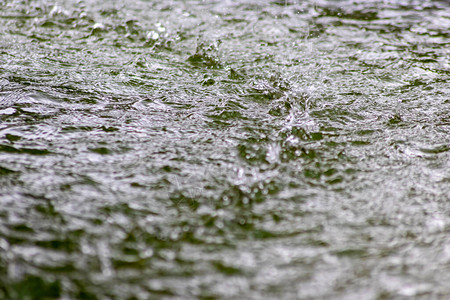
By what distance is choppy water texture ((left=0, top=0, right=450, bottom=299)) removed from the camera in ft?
4.31

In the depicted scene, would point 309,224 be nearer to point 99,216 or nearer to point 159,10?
point 99,216

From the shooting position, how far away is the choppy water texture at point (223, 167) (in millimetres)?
1312

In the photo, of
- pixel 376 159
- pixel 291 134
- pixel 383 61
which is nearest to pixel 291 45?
pixel 383 61

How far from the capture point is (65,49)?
308 centimetres

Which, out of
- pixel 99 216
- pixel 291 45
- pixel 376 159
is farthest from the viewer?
pixel 291 45

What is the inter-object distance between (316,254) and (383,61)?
2.14 m

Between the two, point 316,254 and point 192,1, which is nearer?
point 316,254

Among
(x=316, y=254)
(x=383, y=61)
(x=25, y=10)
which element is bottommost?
(x=316, y=254)

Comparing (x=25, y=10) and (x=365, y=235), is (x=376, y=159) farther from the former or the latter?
(x=25, y=10)

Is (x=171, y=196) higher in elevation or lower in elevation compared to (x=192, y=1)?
lower

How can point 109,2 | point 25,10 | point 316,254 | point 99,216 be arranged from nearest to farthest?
point 316,254 → point 99,216 → point 25,10 → point 109,2

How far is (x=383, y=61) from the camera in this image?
9.86 feet

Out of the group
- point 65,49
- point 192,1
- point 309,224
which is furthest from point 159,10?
point 309,224

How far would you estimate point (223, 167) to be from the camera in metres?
1.81
